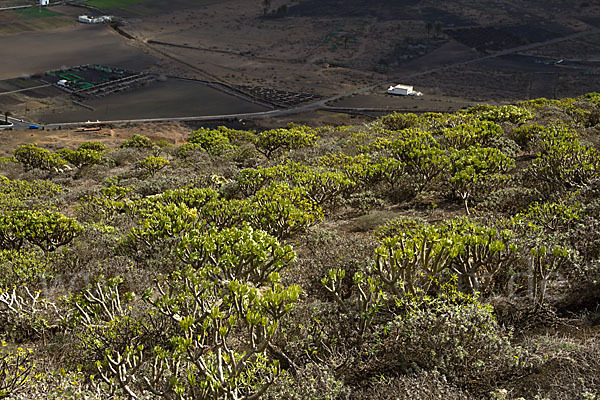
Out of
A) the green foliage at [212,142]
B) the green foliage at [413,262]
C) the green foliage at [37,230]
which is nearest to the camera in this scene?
the green foliage at [413,262]

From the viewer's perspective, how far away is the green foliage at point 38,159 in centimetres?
3148

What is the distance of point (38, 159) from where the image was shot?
31.6 m

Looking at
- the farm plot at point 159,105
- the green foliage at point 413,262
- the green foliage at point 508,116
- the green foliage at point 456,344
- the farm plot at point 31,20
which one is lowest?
the farm plot at point 159,105

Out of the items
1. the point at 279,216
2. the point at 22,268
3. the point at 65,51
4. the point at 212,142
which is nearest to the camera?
the point at 22,268

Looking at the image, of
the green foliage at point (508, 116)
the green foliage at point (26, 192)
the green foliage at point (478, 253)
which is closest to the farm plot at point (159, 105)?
the green foliage at point (26, 192)

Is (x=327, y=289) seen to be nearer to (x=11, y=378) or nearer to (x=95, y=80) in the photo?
(x=11, y=378)

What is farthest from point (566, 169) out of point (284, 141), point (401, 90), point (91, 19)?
point (91, 19)

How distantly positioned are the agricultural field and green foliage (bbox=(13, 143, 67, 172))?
15.7m

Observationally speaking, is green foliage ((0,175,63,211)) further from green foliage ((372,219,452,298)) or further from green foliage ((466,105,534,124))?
green foliage ((466,105,534,124))

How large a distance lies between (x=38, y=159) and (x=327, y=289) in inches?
1130

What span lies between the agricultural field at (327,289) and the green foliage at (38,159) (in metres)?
15.7

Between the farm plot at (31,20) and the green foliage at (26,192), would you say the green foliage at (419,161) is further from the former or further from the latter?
the farm plot at (31,20)

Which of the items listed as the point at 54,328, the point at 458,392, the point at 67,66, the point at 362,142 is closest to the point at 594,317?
the point at 458,392

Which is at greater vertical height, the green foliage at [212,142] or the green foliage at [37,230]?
the green foliage at [37,230]
